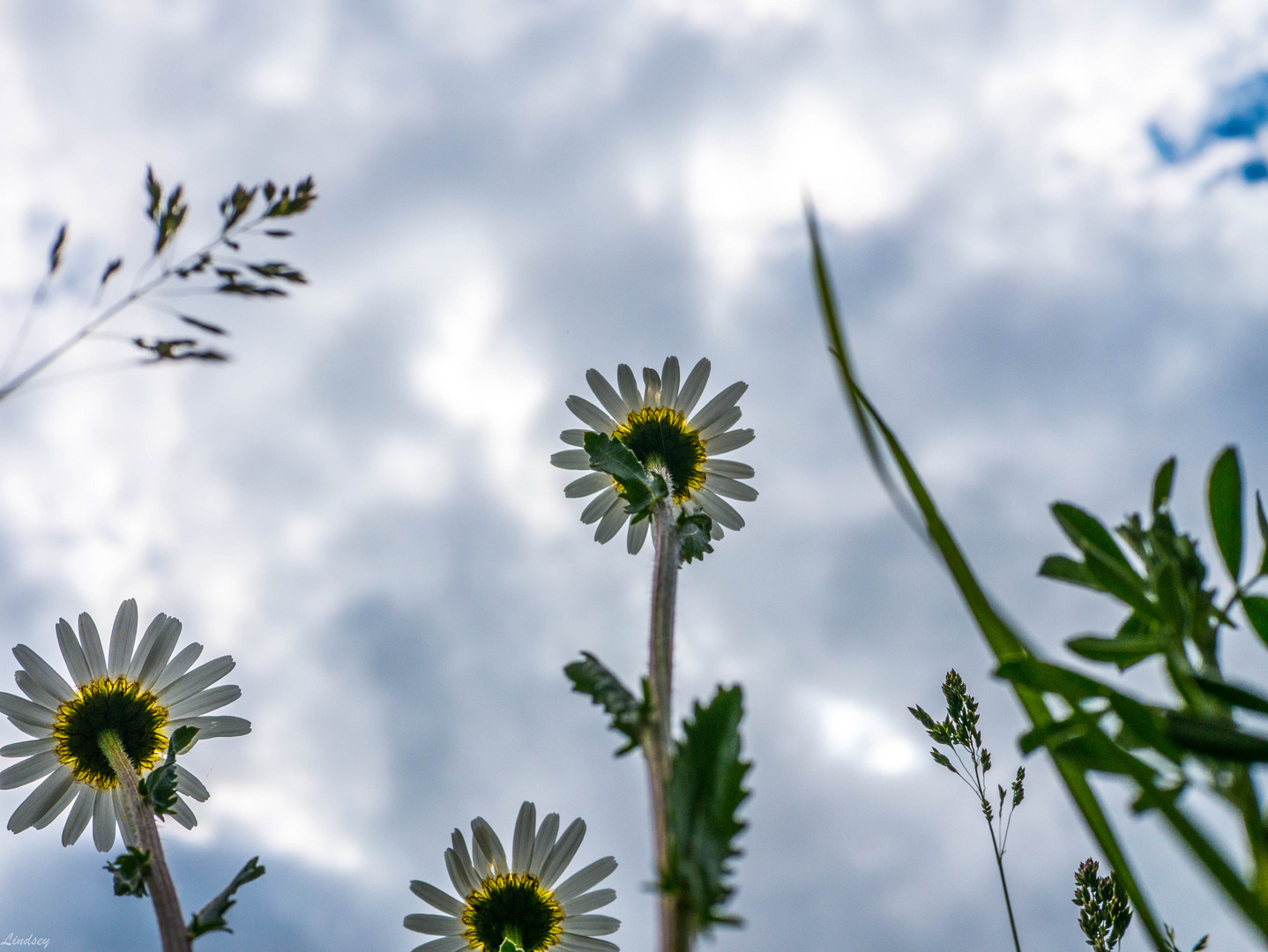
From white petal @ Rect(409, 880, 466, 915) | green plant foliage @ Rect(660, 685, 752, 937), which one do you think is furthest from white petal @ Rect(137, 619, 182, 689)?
green plant foliage @ Rect(660, 685, 752, 937)

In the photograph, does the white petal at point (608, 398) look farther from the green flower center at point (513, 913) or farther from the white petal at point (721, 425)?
the green flower center at point (513, 913)

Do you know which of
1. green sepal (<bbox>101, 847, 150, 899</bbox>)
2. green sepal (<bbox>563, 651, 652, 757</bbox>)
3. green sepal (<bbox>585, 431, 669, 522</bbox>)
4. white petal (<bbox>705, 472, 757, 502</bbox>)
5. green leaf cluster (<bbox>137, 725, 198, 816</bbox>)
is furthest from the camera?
white petal (<bbox>705, 472, 757, 502</bbox>)

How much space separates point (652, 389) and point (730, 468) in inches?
11.6

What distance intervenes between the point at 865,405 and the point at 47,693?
181 centimetres

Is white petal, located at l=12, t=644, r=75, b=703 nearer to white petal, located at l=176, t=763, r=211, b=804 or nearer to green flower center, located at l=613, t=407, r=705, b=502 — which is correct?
white petal, located at l=176, t=763, r=211, b=804

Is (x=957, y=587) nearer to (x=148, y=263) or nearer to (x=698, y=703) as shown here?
(x=698, y=703)

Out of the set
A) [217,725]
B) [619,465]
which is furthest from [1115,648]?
[217,725]

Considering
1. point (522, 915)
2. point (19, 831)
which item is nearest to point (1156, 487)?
point (522, 915)

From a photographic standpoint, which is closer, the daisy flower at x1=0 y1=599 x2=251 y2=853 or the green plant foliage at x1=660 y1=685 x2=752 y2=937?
the green plant foliage at x1=660 y1=685 x2=752 y2=937

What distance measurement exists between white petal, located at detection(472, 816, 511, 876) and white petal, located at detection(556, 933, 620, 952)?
0.18 meters

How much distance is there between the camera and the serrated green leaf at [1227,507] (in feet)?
3.46

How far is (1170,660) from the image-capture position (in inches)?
35.5

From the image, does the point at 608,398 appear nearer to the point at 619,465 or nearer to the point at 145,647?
the point at 619,465

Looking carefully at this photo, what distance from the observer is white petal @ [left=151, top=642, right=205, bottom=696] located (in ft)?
6.39
